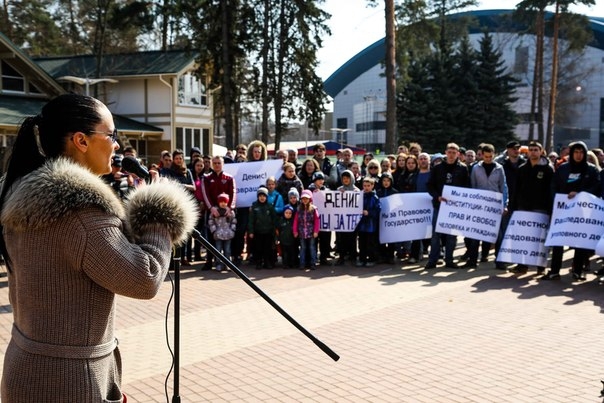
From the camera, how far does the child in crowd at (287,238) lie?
11578 mm

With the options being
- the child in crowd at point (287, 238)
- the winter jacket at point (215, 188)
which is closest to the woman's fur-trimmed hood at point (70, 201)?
the child in crowd at point (287, 238)

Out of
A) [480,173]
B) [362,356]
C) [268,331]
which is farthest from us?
[480,173]

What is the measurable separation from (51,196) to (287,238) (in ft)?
31.7

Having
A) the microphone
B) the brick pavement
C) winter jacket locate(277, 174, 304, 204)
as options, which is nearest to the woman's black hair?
the microphone

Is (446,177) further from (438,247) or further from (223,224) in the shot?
(223,224)

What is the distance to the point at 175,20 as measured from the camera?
3262 cm

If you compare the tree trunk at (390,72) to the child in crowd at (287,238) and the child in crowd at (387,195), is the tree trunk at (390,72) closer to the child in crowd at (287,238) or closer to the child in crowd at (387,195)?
the child in crowd at (387,195)

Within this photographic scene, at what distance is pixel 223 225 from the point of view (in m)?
11.6

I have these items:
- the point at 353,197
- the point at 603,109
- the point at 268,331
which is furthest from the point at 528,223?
the point at 603,109

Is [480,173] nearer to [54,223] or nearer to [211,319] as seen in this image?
[211,319]

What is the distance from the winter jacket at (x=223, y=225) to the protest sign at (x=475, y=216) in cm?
382

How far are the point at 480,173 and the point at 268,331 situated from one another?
628 cm

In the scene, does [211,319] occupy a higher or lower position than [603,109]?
lower

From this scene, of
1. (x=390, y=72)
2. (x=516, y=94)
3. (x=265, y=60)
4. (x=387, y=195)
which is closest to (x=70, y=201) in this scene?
(x=387, y=195)
